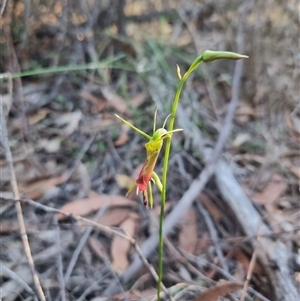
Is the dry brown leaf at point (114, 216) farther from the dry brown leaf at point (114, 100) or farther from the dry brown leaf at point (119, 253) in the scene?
the dry brown leaf at point (114, 100)

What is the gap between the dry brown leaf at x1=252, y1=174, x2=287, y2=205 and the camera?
1653 mm

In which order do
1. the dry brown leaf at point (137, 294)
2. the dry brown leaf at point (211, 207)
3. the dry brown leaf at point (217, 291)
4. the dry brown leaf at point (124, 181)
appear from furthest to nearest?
1. the dry brown leaf at point (124, 181)
2. the dry brown leaf at point (211, 207)
3. the dry brown leaf at point (137, 294)
4. the dry brown leaf at point (217, 291)

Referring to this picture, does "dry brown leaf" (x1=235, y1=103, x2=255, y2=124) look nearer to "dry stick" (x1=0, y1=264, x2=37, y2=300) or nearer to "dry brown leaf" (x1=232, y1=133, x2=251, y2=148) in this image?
"dry brown leaf" (x1=232, y1=133, x2=251, y2=148)

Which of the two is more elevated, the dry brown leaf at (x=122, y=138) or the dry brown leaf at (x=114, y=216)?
the dry brown leaf at (x=122, y=138)

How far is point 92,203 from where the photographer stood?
1.61 meters

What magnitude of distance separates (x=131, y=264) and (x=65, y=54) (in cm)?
127

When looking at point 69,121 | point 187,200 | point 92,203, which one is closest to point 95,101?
point 69,121

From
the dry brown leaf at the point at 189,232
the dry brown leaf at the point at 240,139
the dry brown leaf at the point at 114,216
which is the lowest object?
the dry brown leaf at the point at 189,232

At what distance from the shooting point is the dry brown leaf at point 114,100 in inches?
82.0

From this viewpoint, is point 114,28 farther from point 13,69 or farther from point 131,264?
point 131,264

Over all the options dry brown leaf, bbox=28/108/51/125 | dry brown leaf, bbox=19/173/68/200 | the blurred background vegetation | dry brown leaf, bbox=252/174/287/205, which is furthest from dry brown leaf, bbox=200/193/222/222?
dry brown leaf, bbox=28/108/51/125

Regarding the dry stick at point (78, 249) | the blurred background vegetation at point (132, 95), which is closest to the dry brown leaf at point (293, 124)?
the blurred background vegetation at point (132, 95)

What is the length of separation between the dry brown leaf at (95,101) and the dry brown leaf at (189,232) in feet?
2.34

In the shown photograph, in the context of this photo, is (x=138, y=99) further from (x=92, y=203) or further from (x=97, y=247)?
(x=97, y=247)
